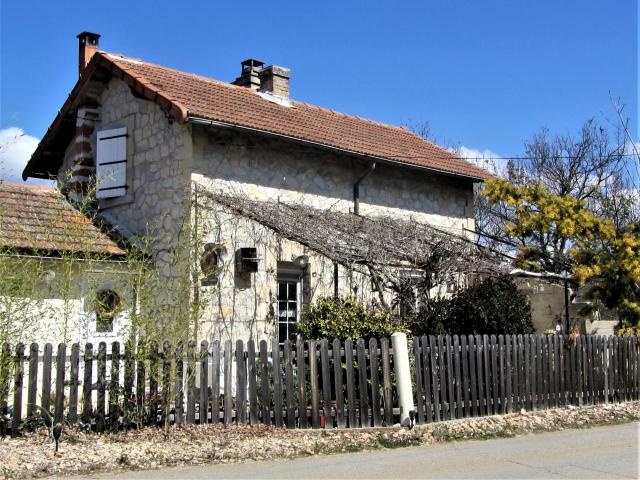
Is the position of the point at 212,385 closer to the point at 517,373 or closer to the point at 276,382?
→ the point at 276,382

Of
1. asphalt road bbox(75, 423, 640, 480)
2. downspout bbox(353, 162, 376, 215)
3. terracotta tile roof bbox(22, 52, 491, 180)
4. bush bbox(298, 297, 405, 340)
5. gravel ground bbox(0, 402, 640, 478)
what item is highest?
terracotta tile roof bbox(22, 52, 491, 180)

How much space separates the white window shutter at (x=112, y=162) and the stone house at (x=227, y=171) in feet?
0.08

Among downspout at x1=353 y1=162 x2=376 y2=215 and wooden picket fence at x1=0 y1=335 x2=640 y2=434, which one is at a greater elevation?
downspout at x1=353 y1=162 x2=376 y2=215

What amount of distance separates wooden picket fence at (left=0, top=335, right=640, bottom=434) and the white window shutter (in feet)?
16.1

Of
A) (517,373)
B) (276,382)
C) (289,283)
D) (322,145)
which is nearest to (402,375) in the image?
(276,382)

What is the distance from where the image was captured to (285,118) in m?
14.7

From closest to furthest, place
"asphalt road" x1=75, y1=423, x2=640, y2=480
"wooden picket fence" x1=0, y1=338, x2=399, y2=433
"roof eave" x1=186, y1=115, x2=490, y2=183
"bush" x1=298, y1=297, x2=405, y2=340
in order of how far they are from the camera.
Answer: "asphalt road" x1=75, y1=423, x2=640, y2=480, "wooden picket fence" x1=0, y1=338, x2=399, y2=433, "bush" x1=298, y1=297, x2=405, y2=340, "roof eave" x1=186, y1=115, x2=490, y2=183

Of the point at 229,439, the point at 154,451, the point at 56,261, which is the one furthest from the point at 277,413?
the point at 56,261

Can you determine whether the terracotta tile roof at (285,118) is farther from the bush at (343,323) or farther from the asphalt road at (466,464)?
the asphalt road at (466,464)

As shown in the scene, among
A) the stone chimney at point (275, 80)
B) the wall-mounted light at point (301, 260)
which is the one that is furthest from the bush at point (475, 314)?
the stone chimney at point (275, 80)

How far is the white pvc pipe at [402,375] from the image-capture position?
934 cm

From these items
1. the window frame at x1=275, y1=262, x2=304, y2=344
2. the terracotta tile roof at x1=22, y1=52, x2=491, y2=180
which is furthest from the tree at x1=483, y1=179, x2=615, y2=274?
the window frame at x1=275, y1=262, x2=304, y2=344

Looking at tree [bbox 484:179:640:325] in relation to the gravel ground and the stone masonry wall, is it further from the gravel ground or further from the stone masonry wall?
the gravel ground

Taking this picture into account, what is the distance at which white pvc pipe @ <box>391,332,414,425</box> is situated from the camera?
9.34m
